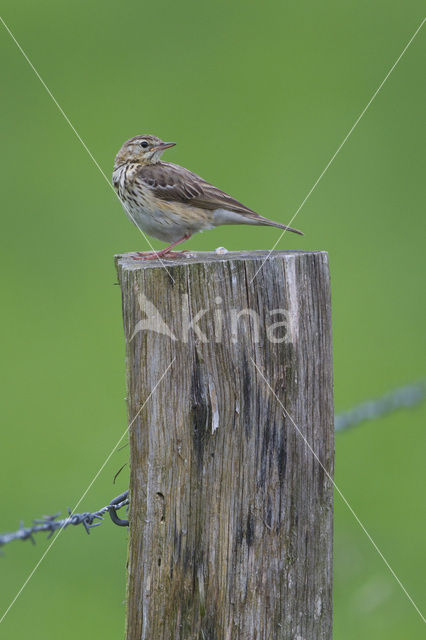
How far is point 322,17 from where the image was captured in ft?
57.0

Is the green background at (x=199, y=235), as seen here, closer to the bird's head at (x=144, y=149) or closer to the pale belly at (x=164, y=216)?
the pale belly at (x=164, y=216)

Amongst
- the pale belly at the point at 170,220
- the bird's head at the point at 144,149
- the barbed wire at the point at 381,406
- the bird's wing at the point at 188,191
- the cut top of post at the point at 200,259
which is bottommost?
the barbed wire at the point at 381,406

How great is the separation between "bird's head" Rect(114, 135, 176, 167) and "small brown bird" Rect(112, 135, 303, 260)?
0.59 feet

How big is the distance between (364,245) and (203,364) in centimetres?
933

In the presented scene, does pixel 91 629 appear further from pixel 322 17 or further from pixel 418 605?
pixel 322 17

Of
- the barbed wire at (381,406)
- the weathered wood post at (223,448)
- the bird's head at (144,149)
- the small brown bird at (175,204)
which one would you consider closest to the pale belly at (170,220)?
the small brown bird at (175,204)

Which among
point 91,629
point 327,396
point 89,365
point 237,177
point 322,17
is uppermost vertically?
point 322,17

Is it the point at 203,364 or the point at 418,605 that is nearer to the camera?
the point at 203,364

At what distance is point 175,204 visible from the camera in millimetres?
5449

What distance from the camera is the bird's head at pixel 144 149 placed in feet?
19.5

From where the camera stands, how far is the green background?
24.6ft

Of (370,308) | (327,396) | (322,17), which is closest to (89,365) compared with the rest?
(370,308)

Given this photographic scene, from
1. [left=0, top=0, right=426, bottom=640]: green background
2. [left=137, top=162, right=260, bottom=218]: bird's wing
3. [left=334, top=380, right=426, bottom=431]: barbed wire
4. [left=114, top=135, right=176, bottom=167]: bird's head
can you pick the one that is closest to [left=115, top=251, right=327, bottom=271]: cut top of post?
[left=137, top=162, right=260, bottom=218]: bird's wing

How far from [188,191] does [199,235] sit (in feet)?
18.2
